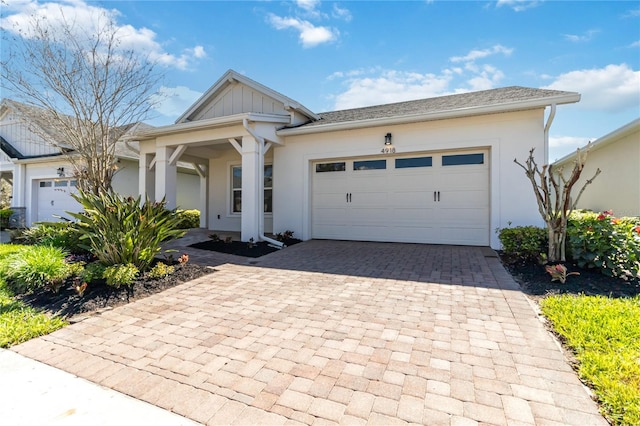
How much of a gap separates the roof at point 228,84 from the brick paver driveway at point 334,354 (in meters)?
7.05

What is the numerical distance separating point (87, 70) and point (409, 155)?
28.5 feet

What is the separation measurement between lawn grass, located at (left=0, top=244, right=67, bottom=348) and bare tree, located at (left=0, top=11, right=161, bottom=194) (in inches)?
160

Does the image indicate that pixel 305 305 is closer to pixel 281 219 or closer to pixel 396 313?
pixel 396 313

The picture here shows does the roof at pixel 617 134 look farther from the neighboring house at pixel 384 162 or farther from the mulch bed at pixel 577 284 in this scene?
the mulch bed at pixel 577 284

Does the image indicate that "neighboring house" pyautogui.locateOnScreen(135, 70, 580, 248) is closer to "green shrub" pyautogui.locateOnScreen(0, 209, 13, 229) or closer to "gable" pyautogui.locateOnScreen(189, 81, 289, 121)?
"gable" pyautogui.locateOnScreen(189, 81, 289, 121)

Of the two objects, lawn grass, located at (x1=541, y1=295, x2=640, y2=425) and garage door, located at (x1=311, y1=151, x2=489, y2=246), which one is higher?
garage door, located at (x1=311, y1=151, x2=489, y2=246)

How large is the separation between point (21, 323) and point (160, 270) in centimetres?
189

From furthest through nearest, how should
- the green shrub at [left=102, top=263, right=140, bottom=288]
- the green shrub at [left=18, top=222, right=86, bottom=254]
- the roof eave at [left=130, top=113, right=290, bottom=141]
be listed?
the roof eave at [left=130, top=113, right=290, bottom=141] → the green shrub at [left=18, top=222, right=86, bottom=254] → the green shrub at [left=102, top=263, right=140, bottom=288]

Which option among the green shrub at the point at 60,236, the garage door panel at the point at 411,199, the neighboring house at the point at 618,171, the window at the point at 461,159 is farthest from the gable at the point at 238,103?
the neighboring house at the point at 618,171

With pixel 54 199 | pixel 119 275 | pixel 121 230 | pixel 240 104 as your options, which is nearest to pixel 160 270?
pixel 119 275

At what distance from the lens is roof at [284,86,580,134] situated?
6.72 metres

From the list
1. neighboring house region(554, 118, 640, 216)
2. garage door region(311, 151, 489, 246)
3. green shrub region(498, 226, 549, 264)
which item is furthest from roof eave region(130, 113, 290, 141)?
neighboring house region(554, 118, 640, 216)

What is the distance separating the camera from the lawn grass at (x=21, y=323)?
3129mm

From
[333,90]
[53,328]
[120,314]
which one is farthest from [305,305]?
[333,90]
